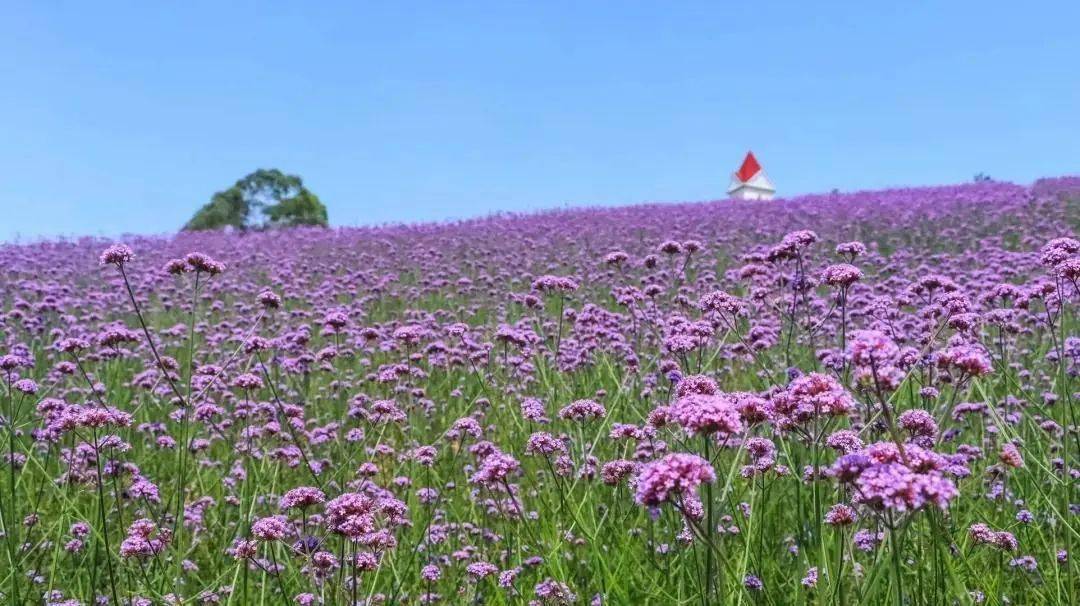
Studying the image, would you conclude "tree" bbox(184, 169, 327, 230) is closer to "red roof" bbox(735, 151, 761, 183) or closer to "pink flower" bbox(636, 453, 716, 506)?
"red roof" bbox(735, 151, 761, 183)

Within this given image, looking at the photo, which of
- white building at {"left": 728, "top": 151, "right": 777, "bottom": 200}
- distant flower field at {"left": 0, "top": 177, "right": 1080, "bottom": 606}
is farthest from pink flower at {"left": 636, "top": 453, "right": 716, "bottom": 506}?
white building at {"left": 728, "top": 151, "right": 777, "bottom": 200}

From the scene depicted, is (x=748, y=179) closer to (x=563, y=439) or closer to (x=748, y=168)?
(x=748, y=168)

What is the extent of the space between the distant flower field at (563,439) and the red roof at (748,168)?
2839 cm

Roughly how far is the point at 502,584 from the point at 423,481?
2347mm

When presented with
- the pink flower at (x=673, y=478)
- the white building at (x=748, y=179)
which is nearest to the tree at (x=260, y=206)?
the white building at (x=748, y=179)

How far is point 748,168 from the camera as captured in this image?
139ft

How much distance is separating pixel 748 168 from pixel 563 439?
39.5 m

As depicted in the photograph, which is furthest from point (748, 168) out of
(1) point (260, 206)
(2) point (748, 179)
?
(1) point (260, 206)

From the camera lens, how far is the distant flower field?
2.75 m

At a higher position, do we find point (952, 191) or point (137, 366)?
point (952, 191)

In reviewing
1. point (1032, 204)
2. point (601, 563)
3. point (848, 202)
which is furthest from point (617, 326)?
point (848, 202)

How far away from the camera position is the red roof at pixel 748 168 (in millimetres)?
42156

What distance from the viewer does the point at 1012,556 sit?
3875 millimetres

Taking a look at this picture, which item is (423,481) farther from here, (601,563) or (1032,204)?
(1032,204)
